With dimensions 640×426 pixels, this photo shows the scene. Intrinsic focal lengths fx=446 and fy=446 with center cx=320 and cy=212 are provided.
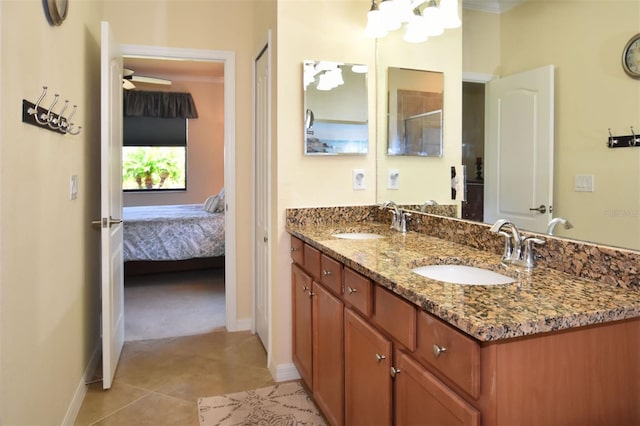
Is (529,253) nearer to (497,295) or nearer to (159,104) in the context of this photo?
(497,295)

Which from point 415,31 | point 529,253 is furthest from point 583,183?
point 415,31

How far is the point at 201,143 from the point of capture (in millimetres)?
7465

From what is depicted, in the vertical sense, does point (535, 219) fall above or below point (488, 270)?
above

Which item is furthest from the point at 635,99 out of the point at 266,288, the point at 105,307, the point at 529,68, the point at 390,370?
the point at 105,307

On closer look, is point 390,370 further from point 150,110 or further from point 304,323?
point 150,110

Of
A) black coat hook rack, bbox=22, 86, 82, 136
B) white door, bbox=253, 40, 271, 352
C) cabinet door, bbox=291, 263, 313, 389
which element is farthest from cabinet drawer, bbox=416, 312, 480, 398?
white door, bbox=253, 40, 271, 352

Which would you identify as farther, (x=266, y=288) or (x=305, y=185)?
(x=266, y=288)

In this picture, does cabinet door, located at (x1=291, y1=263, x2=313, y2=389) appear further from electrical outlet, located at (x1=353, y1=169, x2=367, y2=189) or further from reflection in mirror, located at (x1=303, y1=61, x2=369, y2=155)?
reflection in mirror, located at (x1=303, y1=61, x2=369, y2=155)

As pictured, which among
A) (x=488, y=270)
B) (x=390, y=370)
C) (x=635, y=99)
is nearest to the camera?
(x=635, y=99)

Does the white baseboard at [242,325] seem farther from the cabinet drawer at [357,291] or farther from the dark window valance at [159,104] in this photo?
the dark window valance at [159,104]

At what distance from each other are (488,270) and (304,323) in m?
1.09

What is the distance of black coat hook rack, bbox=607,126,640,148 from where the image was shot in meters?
1.22

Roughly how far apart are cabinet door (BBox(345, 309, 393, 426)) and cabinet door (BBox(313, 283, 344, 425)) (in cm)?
7

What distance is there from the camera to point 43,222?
1707 mm
